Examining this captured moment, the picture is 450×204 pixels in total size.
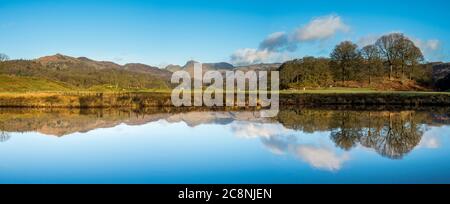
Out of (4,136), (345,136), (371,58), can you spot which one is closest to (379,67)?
(371,58)

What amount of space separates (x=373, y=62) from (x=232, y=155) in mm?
61855

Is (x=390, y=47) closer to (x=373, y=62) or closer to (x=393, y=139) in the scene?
(x=373, y=62)

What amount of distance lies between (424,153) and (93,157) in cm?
1052

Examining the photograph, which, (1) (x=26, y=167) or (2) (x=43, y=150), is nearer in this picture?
(1) (x=26, y=167)

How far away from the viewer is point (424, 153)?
13.2 meters

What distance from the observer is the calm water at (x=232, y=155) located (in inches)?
392

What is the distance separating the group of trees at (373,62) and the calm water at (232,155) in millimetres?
49837

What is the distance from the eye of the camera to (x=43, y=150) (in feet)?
49.1

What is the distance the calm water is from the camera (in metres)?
9.95

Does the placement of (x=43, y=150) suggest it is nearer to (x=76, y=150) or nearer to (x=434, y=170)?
(x=76, y=150)

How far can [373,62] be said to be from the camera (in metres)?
69.4
